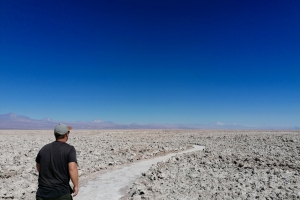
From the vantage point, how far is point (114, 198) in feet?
31.6

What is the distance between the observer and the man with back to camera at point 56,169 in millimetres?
4570

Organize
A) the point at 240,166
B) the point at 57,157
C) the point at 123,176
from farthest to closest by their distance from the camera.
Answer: the point at 240,166, the point at 123,176, the point at 57,157

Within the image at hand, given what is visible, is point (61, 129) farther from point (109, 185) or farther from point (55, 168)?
point (109, 185)

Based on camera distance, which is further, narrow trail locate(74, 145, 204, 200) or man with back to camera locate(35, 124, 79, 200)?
narrow trail locate(74, 145, 204, 200)

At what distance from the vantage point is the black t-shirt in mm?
4566

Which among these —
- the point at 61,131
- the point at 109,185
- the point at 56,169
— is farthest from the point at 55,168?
the point at 109,185

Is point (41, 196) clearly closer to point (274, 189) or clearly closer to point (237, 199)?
point (237, 199)

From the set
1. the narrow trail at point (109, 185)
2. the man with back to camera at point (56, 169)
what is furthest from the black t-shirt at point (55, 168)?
the narrow trail at point (109, 185)

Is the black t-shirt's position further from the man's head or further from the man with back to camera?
the man's head

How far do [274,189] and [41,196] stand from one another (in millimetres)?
8540

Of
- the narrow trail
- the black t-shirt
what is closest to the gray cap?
the black t-shirt

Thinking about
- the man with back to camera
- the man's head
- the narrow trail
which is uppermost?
the man's head

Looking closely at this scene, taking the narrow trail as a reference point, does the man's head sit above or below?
above

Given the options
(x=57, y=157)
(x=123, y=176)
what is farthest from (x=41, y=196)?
(x=123, y=176)
